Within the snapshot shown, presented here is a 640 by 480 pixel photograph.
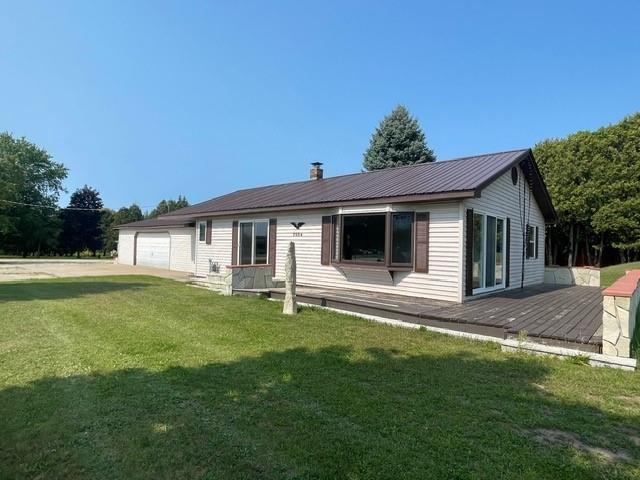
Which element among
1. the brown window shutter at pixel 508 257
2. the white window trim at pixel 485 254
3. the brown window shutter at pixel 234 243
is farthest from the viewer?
the brown window shutter at pixel 234 243

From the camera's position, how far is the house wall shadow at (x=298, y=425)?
93.5 inches

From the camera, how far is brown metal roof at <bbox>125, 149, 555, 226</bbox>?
8.38 m

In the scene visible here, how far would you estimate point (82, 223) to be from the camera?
40.9 metres

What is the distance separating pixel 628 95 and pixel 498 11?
1458cm

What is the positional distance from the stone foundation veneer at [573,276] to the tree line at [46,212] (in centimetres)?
3759

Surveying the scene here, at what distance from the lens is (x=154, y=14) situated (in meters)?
10.8

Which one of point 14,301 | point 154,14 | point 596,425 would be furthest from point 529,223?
point 14,301

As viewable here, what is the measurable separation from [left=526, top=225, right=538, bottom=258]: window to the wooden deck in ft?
8.58

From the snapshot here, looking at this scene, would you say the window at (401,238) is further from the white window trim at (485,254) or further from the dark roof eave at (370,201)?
the white window trim at (485,254)

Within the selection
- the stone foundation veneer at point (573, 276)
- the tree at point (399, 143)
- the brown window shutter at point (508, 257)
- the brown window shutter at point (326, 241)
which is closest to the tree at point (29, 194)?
the tree at point (399, 143)

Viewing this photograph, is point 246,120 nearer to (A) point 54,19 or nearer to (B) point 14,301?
(A) point 54,19

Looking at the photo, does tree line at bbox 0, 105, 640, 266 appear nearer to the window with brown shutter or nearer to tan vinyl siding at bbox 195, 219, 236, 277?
the window with brown shutter

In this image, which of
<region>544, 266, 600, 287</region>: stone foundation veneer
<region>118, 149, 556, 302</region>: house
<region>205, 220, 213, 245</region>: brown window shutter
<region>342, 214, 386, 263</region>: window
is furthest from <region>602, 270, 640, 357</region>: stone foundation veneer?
<region>205, 220, 213, 245</region>: brown window shutter

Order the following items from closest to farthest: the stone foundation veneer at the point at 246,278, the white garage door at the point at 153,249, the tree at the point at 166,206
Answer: the stone foundation veneer at the point at 246,278, the white garage door at the point at 153,249, the tree at the point at 166,206
